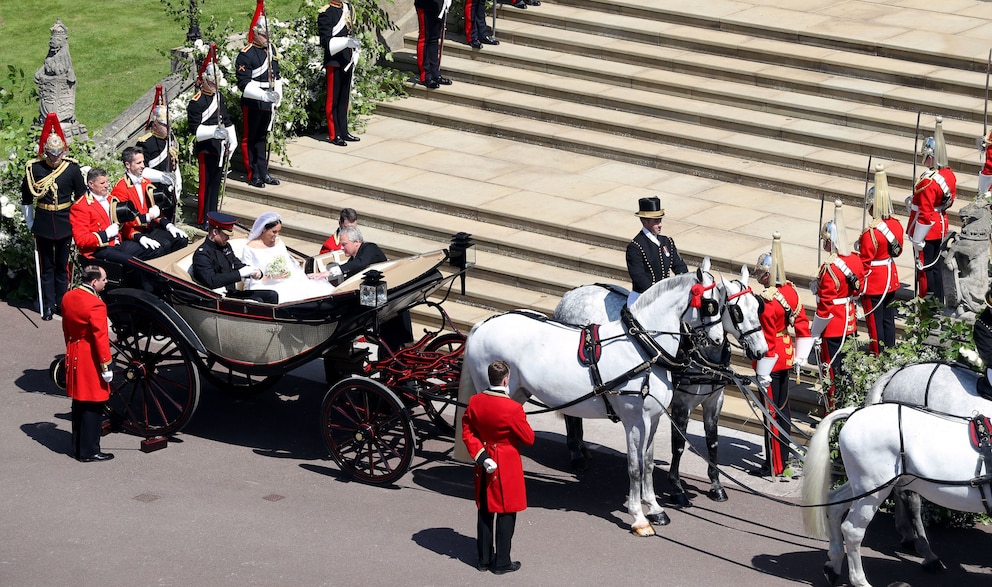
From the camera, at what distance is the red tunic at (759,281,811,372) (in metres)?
12.0

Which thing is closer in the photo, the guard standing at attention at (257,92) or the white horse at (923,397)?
the white horse at (923,397)

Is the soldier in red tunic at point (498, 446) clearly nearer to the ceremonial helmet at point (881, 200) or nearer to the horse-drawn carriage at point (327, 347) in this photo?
the horse-drawn carriage at point (327, 347)

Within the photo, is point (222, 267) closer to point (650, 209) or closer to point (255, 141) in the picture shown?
point (650, 209)

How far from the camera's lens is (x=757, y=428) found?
13.1 m

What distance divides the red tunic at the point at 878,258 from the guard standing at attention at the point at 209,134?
7528mm

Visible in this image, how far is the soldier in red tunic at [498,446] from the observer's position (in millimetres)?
10203

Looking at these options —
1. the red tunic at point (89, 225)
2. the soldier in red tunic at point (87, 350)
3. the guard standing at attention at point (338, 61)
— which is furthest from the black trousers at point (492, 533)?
the guard standing at attention at point (338, 61)

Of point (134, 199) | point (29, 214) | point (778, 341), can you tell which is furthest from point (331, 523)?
point (29, 214)

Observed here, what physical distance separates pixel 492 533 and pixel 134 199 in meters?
6.10

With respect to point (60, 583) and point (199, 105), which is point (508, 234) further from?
point (60, 583)

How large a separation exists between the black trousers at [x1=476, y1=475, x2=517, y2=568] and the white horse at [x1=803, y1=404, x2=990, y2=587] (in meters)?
2.06

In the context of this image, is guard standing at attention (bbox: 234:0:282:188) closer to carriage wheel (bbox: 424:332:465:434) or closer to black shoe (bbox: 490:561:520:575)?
carriage wheel (bbox: 424:332:465:434)

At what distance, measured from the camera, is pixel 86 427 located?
40.0 ft

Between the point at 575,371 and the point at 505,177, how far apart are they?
21.8 ft
